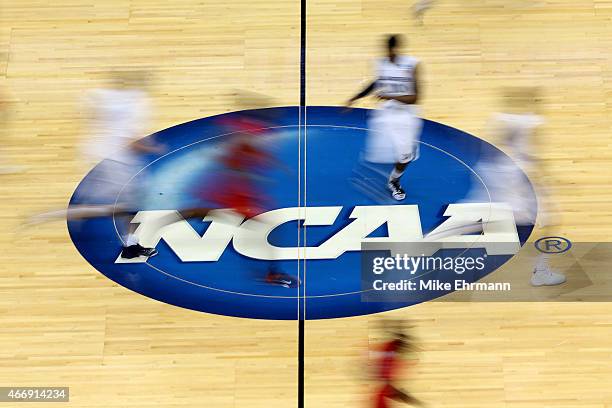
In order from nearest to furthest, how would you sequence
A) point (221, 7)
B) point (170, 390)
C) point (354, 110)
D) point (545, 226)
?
point (170, 390) < point (545, 226) < point (354, 110) < point (221, 7)

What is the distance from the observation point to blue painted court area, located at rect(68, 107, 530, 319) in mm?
7766

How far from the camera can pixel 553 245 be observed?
795 centimetres

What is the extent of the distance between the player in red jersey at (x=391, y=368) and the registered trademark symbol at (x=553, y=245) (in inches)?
61.2

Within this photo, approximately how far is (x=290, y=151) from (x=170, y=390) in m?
2.66

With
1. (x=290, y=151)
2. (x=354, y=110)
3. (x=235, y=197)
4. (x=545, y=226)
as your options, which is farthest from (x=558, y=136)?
(x=235, y=197)

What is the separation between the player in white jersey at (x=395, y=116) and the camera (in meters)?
8.45

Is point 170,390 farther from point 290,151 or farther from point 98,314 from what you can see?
point 290,151

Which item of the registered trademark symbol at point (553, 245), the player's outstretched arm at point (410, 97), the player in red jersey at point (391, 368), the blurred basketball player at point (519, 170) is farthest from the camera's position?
the player's outstretched arm at point (410, 97)

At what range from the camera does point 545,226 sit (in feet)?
26.4

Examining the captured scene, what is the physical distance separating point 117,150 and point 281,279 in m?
2.21

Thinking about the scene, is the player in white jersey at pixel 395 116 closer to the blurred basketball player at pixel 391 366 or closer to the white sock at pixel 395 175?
the white sock at pixel 395 175

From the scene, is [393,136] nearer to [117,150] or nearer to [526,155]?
[526,155]

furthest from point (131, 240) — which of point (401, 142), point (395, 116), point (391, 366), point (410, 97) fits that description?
point (410, 97)

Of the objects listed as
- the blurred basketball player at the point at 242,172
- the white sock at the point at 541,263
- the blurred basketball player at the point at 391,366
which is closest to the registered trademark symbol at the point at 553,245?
the white sock at the point at 541,263
